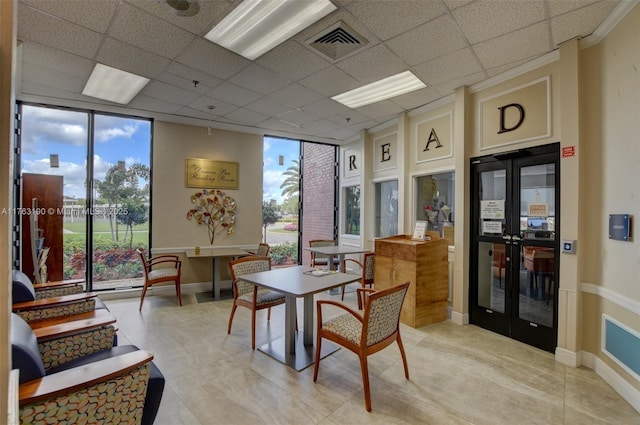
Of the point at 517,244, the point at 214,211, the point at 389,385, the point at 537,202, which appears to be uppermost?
the point at 537,202

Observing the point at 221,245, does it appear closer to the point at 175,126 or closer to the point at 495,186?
the point at 175,126

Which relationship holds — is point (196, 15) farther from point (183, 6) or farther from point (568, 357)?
point (568, 357)

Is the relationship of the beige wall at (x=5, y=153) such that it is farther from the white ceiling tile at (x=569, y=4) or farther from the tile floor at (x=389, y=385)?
the white ceiling tile at (x=569, y=4)

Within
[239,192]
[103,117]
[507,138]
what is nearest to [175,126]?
[103,117]

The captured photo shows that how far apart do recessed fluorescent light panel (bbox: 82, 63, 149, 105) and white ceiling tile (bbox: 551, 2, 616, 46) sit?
432 centimetres

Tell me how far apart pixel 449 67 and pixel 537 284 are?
8.50 feet

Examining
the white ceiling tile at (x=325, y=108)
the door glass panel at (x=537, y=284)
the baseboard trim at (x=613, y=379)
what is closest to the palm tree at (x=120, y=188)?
the white ceiling tile at (x=325, y=108)

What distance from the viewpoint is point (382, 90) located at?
399 centimetres

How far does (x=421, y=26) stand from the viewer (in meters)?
2.61

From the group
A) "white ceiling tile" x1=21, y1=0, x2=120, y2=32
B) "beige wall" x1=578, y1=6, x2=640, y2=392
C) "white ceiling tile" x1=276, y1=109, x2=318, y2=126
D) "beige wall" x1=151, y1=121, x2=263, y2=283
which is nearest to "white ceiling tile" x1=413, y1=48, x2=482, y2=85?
"beige wall" x1=578, y1=6, x2=640, y2=392

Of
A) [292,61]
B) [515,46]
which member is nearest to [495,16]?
[515,46]

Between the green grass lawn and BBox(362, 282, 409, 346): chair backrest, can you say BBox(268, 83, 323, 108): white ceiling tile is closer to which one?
BBox(362, 282, 409, 346): chair backrest

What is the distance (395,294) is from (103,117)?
526cm

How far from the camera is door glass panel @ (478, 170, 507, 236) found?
3.62 m
